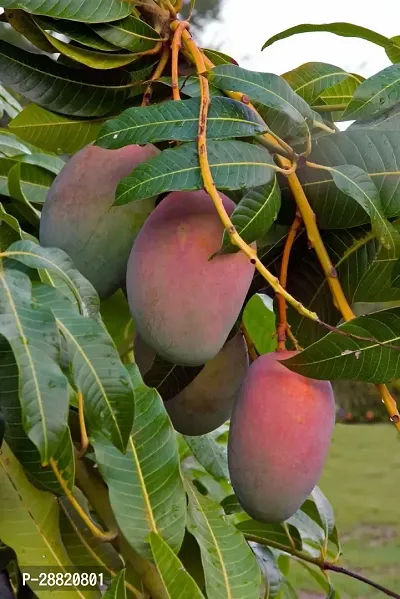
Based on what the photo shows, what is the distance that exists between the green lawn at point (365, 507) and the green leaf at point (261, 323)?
9.57 feet

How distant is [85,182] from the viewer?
63 centimetres

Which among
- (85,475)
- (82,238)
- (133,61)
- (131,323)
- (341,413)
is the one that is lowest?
(341,413)

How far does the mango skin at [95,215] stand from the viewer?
621 mm

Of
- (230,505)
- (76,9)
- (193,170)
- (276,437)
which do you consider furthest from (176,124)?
(230,505)

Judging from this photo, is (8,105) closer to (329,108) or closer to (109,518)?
(329,108)

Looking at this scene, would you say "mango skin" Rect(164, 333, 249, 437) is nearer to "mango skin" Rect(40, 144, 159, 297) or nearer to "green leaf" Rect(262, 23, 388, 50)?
"mango skin" Rect(40, 144, 159, 297)

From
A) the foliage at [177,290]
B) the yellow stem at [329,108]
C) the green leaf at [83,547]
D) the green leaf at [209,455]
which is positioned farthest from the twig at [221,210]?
the green leaf at [209,455]

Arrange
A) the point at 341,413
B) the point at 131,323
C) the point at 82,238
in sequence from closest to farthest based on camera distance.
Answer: the point at 82,238 < the point at 131,323 < the point at 341,413

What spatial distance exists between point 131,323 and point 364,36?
0.42m

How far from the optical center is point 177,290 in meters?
0.58

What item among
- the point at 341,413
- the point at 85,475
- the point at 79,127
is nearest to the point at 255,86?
the point at 79,127

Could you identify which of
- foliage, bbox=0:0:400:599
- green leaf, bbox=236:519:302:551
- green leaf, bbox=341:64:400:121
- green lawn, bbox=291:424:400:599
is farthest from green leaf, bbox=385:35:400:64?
green lawn, bbox=291:424:400:599

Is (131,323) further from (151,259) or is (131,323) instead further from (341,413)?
(341,413)

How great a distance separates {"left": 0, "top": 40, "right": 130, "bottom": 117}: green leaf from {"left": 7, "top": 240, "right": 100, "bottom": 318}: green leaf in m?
0.18
